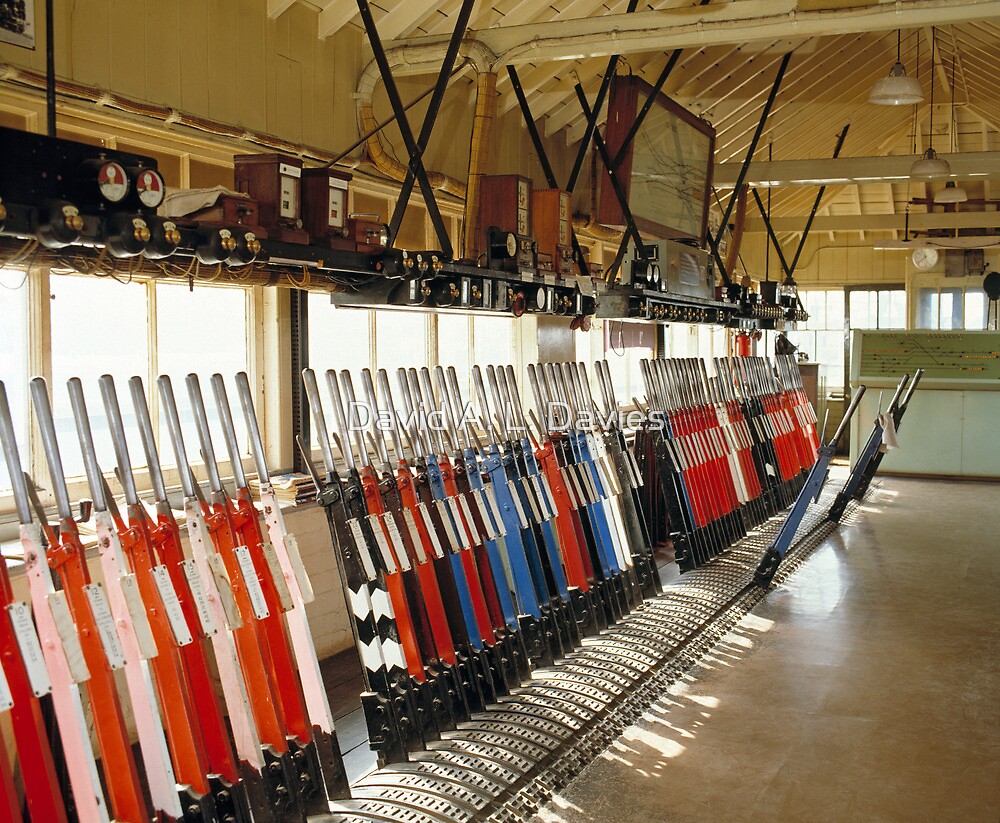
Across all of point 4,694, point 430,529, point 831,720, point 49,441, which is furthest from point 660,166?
point 4,694

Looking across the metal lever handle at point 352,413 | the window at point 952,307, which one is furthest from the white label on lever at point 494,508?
the window at point 952,307

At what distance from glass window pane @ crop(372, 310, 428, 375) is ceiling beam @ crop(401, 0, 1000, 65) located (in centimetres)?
200

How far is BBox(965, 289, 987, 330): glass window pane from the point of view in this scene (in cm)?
1608

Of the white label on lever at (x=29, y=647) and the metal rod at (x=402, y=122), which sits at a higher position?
the metal rod at (x=402, y=122)

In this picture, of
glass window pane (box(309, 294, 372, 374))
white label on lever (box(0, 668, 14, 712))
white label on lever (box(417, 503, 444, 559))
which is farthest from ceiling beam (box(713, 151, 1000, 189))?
white label on lever (box(0, 668, 14, 712))

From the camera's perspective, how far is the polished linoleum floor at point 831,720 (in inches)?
144

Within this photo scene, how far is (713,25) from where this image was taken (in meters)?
5.26

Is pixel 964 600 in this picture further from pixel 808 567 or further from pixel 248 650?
pixel 248 650

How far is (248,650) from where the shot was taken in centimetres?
324

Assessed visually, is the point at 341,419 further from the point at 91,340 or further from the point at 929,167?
the point at 929,167

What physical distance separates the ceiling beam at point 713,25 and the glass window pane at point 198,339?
2.03 meters

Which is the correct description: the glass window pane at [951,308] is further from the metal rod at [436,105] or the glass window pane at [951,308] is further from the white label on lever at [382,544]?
the white label on lever at [382,544]

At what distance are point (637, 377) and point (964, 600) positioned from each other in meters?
5.55

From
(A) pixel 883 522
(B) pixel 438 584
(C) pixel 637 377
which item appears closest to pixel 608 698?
(B) pixel 438 584
